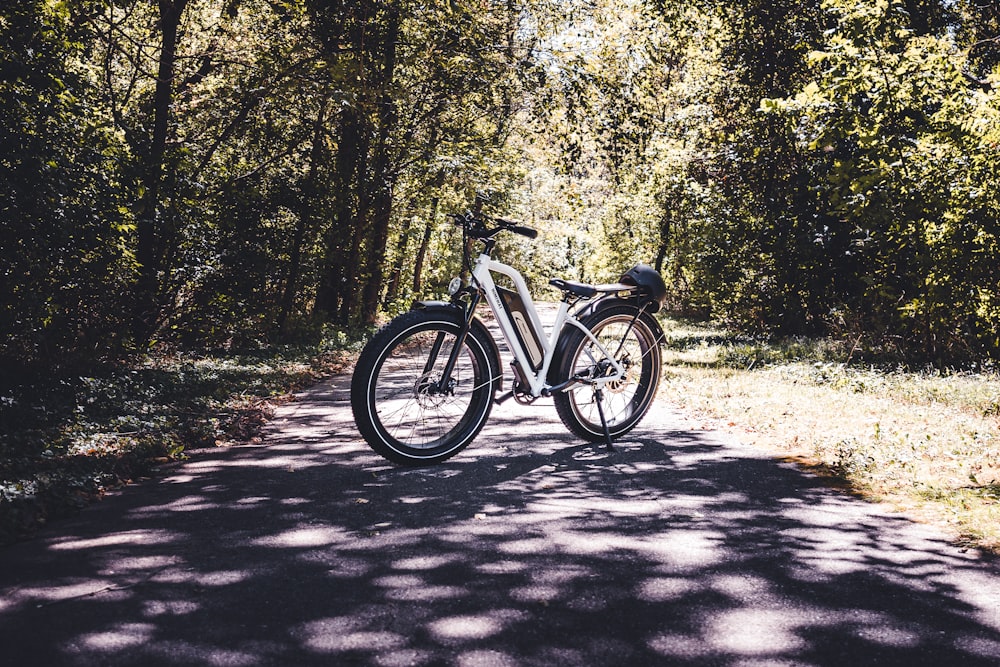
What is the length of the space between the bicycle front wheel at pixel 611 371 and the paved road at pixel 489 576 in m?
0.89

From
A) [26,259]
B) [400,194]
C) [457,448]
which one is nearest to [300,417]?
[457,448]

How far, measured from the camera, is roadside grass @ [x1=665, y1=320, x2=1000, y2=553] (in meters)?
4.68

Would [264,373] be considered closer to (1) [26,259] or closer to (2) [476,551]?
(1) [26,259]

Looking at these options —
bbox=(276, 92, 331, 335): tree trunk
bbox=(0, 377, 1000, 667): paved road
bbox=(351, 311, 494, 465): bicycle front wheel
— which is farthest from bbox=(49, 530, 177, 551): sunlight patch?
bbox=(276, 92, 331, 335): tree trunk

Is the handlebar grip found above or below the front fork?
above

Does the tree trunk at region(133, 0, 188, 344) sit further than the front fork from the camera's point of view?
Yes

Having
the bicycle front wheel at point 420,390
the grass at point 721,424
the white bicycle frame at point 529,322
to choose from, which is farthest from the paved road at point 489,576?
the white bicycle frame at point 529,322

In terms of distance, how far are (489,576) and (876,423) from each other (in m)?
4.63

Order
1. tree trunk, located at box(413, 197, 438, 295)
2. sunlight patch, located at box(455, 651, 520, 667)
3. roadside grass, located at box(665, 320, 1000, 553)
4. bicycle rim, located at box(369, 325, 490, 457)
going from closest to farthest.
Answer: sunlight patch, located at box(455, 651, 520, 667)
roadside grass, located at box(665, 320, 1000, 553)
bicycle rim, located at box(369, 325, 490, 457)
tree trunk, located at box(413, 197, 438, 295)

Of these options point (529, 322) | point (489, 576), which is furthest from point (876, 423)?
point (489, 576)

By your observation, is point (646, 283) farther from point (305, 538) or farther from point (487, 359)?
point (305, 538)

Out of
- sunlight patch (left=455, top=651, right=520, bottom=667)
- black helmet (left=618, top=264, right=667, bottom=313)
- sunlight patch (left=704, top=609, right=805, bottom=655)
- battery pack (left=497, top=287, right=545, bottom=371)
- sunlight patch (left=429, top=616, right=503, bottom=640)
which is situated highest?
black helmet (left=618, top=264, right=667, bottom=313)

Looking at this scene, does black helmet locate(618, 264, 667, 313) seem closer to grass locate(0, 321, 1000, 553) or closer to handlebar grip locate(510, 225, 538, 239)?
handlebar grip locate(510, 225, 538, 239)

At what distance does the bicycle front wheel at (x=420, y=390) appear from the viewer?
16.1 ft
